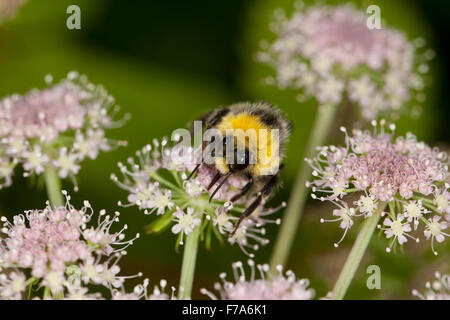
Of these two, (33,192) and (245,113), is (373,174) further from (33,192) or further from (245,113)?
(33,192)

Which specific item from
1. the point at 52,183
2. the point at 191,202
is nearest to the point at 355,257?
the point at 191,202

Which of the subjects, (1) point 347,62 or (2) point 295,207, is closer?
(2) point 295,207

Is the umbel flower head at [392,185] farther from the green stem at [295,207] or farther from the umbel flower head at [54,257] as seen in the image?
the umbel flower head at [54,257]

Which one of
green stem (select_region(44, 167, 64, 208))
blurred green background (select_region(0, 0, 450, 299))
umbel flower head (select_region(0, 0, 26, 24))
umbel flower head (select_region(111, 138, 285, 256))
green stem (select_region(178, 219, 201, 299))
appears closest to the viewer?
green stem (select_region(178, 219, 201, 299))

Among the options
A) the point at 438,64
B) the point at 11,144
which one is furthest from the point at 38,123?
the point at 438,64

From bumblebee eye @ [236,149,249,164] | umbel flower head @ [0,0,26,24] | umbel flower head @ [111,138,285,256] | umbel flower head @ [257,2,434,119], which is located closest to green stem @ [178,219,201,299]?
umbel flower head @ [111,138,285,256]

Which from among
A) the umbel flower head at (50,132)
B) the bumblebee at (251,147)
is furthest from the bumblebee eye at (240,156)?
Result: the umbel flower head at (50,132)

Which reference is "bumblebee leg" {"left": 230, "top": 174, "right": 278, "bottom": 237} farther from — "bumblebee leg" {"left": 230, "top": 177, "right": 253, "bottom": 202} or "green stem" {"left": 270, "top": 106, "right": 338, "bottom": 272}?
"green stem" {"left": 270, "top": 106, "right": 338, "bottom": 272}

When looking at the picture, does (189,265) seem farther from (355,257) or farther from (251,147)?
(355,257)
